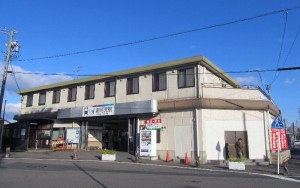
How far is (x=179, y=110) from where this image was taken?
2325 cm

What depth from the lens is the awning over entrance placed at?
78.5 feet

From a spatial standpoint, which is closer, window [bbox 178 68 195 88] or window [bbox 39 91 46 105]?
window [bbox 178 68 195 88]

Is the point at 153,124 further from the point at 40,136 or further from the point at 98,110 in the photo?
the point at 40,136

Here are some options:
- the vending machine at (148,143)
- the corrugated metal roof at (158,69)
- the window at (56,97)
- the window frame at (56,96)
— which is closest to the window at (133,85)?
the corrugated metal roof at (158,69)

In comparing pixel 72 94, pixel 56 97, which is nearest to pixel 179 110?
pixel 72 94

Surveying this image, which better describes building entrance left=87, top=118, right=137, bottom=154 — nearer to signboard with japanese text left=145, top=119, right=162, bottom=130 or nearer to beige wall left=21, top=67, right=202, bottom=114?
beige wall left=21, top=67, right=202, bottom=114

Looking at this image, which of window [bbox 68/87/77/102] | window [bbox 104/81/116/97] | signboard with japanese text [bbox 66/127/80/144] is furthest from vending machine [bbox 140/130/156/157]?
window [bbox 68/87/77/102]

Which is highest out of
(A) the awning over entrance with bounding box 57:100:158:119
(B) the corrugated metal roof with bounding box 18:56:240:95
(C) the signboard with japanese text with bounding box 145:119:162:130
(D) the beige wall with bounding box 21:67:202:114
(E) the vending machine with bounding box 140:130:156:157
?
(B) the corrugated metal roof with bounding box 18:56:240:95

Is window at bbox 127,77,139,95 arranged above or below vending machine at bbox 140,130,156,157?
above

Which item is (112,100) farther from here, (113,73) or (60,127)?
(60,127)

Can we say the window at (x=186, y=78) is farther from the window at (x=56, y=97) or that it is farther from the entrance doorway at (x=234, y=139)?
the window at (x=56, y=97)

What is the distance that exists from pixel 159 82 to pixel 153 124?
335 cm

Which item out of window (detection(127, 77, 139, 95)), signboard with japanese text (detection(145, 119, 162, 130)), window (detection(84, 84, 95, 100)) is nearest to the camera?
signboard with japanese text (detection(145, 119, 162, 130))

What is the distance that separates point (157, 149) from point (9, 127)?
21.8 meters
